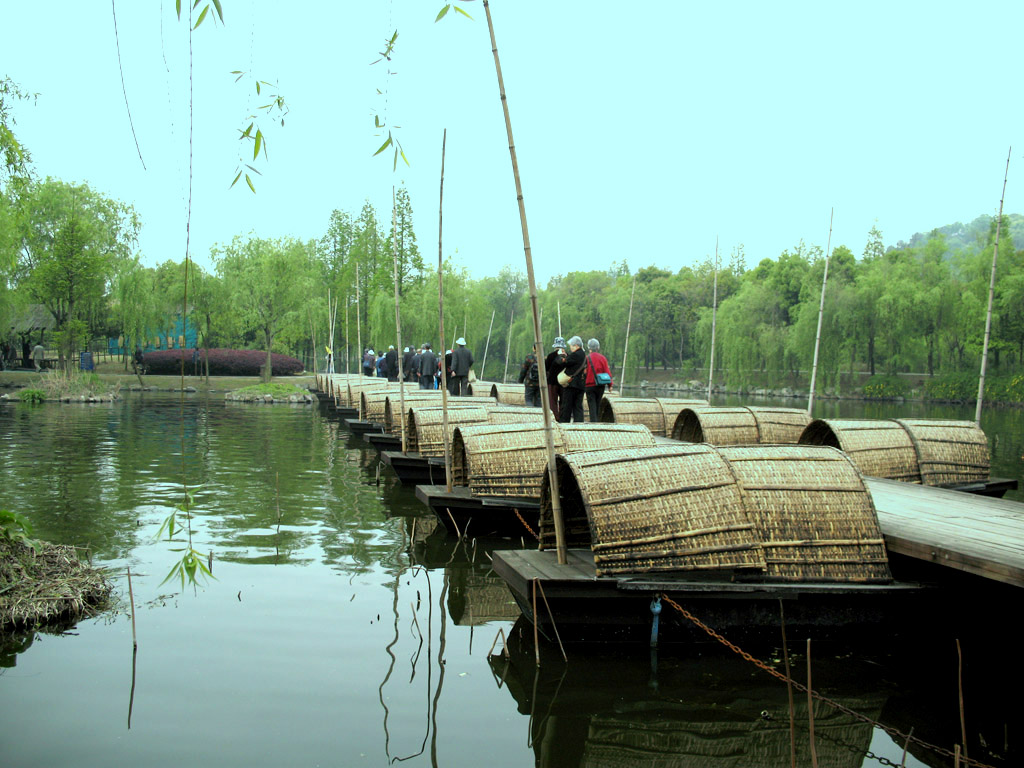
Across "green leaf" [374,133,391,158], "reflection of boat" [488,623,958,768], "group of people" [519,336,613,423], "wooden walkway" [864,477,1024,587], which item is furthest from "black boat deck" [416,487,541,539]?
"green leaf" [374,133,391,158]

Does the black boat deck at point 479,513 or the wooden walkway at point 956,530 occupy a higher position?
the wooden walkway at point 956,530

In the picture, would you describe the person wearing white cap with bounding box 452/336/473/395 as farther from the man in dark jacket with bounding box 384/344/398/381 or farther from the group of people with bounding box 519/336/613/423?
the man in dark jacket with bounding box 384/344/398/381

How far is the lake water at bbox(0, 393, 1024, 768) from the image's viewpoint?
13.4 ft

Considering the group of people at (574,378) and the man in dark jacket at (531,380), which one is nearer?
the group of people at (574,378)

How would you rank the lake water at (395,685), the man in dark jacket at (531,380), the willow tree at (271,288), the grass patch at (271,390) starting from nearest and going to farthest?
the lake water at (395,685) → the man in dark jacket at (531,380) → the grass patch at (271,390) → the willow tree at (271,288)

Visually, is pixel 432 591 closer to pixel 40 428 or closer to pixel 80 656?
pixel 80 656

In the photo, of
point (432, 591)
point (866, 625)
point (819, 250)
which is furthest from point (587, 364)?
point (819, 250)

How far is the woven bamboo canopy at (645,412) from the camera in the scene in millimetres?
13430

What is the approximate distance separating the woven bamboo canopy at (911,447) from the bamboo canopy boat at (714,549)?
3.11 metres

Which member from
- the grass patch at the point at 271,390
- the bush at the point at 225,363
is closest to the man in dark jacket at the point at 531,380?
the grass patch at the point at 271,390

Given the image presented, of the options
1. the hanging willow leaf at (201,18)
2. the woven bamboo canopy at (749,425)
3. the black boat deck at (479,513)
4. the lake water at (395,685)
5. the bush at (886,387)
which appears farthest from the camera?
the bush at (886,387)

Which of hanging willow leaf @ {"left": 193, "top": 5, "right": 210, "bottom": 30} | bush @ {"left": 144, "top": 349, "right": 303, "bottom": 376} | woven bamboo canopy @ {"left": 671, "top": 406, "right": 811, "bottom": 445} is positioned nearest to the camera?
hanging willow leaf @ {"left": 193, "top": 5, "right": 210, "bottom": 30}

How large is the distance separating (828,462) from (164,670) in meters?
4.18

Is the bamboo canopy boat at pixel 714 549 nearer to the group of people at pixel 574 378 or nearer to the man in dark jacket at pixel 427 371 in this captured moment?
the group of people at pixel 574 378
